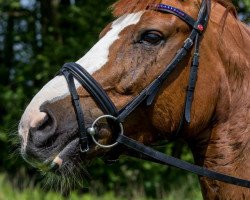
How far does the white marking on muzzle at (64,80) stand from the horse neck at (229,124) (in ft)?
1.68

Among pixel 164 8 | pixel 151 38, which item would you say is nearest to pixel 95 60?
pixel 151 38

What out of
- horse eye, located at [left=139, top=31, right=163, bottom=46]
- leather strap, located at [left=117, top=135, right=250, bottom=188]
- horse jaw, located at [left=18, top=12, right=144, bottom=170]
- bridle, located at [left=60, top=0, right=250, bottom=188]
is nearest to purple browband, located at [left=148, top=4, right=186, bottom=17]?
bridle, located at [left=60, top=0, right=250, bottom=188]

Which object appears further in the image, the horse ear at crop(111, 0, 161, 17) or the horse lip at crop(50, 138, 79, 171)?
the horse ear at crop(111, 0, 161, 17)

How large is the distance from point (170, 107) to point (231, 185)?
530mm

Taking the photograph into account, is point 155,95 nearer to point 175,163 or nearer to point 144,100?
point 144,100

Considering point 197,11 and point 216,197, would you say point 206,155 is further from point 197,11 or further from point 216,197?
point 197,11

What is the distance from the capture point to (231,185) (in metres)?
3.00

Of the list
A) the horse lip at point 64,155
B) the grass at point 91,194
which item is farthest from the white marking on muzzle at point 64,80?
the grass at point 91,194

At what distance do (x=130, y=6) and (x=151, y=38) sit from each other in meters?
0.24

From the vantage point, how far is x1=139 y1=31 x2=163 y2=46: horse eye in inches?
117

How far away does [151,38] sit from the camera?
298cm

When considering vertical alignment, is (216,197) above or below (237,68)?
below

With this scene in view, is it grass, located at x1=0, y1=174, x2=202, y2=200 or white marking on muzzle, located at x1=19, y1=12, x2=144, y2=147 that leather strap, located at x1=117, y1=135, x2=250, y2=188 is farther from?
grass, located at x1=0, y1=174, x2=202, y2=200

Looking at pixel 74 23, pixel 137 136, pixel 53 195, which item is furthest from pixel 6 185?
pixel 137 136
